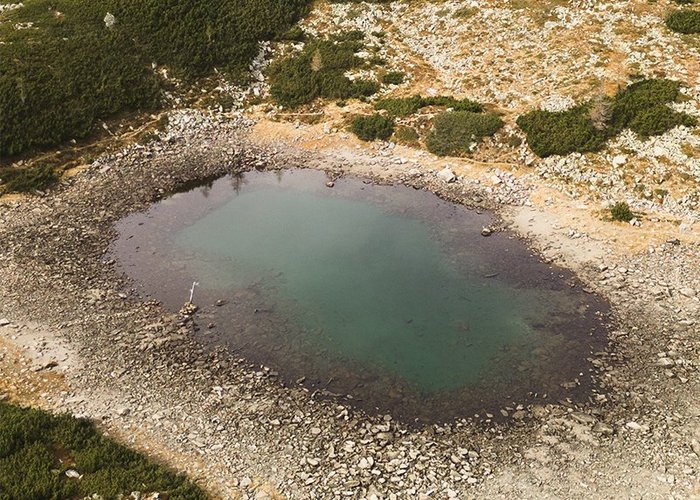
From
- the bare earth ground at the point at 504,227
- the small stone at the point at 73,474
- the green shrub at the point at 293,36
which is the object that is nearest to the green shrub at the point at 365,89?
the bare earth ground at the point at 504,227

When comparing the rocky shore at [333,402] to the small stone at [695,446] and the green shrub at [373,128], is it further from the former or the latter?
the green shrub at [373,128]

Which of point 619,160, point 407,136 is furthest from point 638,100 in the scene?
point 407,136

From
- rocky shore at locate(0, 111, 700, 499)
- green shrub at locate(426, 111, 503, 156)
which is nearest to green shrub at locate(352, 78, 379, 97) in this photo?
green shrub at locate(426, 111, 503, 156)

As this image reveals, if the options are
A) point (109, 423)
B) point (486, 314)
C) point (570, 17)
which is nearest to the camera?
point (109, 423)

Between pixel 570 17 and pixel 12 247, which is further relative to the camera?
pixel 570 17

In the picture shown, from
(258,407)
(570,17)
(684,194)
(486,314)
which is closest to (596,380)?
(486,314)

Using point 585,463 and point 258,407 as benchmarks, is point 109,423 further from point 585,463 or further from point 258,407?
point 585,463
